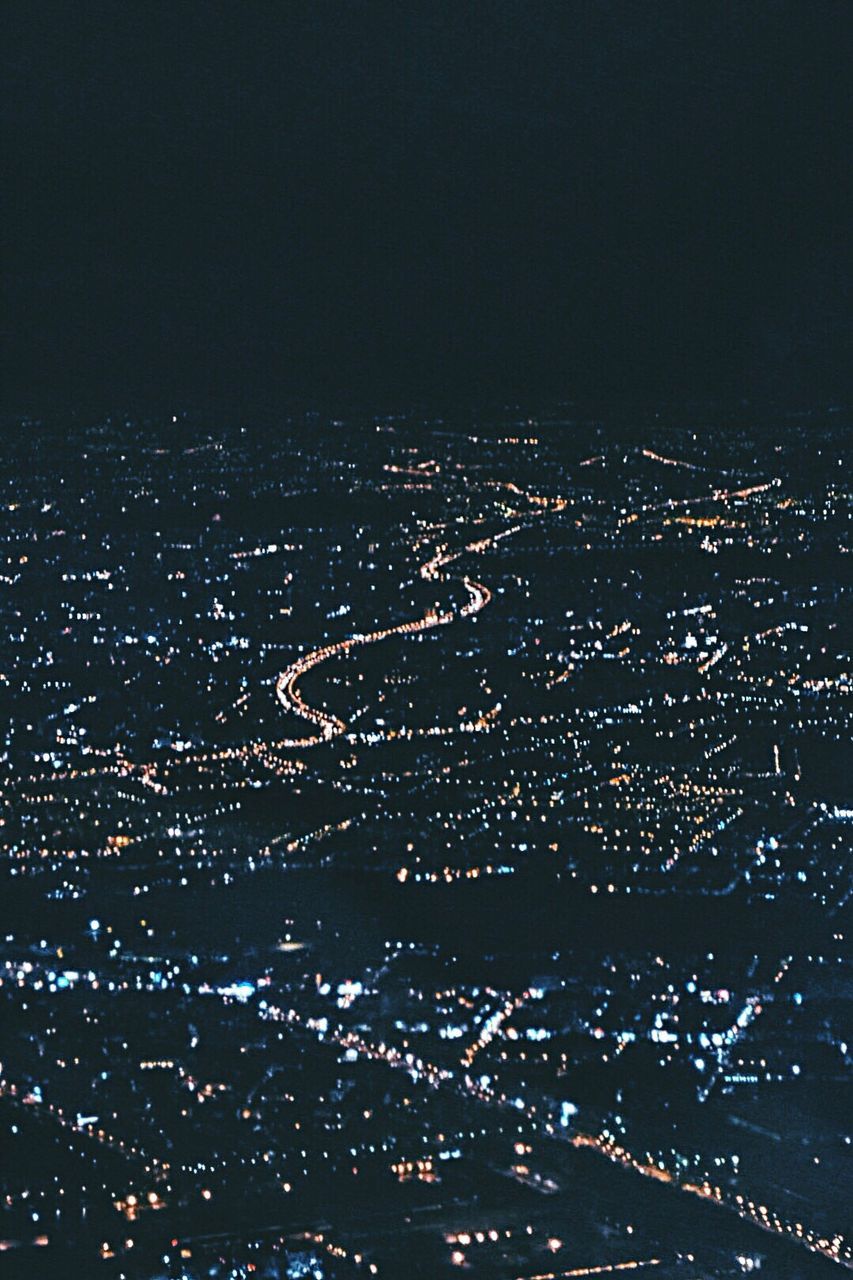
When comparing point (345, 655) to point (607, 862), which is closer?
point (607, 862)

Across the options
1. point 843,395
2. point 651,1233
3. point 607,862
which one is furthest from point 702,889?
point 843,395

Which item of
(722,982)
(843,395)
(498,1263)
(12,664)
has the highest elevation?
(843,395)

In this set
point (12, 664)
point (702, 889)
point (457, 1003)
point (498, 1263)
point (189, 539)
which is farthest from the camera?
point (189, 539)

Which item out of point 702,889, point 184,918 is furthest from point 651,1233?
point 184,918

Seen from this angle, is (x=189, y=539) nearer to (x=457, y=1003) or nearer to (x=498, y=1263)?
(x=457, y=1003)

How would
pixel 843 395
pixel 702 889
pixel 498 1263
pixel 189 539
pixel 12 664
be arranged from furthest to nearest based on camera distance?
pixel 843 395, pixel 189 539, pixel 12 664, pixel 702 889, pixel 498 1263

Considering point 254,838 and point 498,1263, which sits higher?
point 254,838
